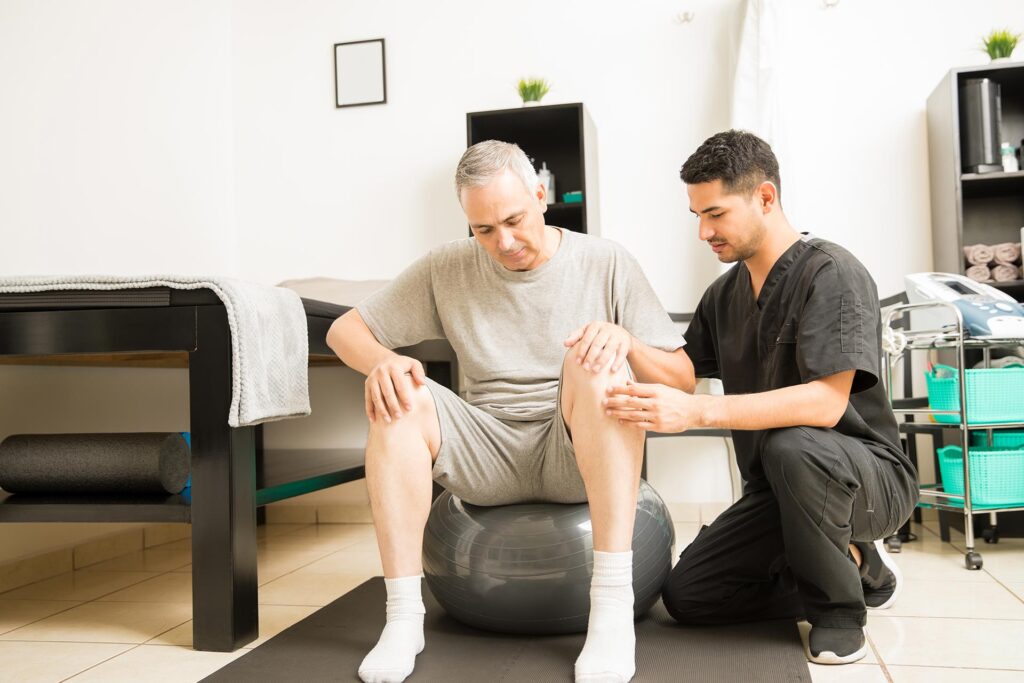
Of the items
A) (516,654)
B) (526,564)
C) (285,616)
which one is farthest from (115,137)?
(516,654)

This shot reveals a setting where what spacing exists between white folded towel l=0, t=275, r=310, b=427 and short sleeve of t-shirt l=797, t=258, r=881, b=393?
3.50 feet

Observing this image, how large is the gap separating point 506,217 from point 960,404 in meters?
1.58

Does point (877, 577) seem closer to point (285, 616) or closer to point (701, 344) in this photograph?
point (701, 344)

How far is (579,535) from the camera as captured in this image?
5.50 ft

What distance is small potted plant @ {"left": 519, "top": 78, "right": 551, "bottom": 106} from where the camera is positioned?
128 inches

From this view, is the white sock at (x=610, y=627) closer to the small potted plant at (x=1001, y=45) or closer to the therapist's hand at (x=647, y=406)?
the therapist's hand at (x=647, y=406)

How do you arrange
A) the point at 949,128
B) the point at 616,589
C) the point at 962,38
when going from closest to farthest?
the point at 616,589, the point at 949,128, the point at 962,38

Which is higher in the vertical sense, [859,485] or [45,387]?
[45,387]

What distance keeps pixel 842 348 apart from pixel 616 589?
0.58 meters

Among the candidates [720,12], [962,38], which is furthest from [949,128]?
[720,12]

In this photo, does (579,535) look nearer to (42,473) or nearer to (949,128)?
(42,473)

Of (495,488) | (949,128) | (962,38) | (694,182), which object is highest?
(962,38)

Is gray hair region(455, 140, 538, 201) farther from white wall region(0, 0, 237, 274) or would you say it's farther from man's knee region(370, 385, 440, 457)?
white wall region(0, 0, 237, 274)

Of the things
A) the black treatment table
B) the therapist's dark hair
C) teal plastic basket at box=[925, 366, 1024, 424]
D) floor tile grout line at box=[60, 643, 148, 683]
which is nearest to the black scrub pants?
the therapist's dark hair
